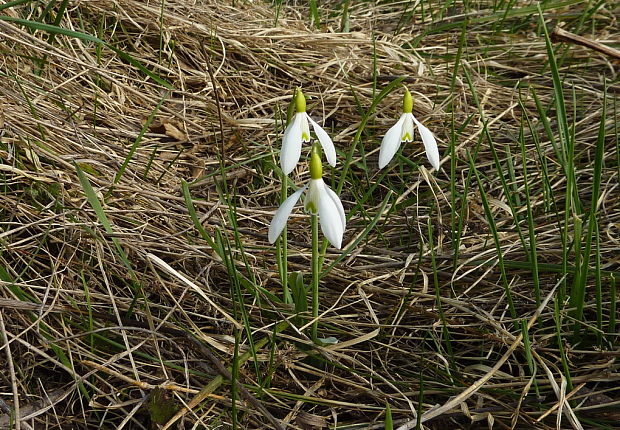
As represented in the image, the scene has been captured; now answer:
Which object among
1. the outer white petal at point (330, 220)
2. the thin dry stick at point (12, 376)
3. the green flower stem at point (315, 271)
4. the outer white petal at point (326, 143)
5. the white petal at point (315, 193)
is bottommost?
the thin dry stick at point (12, 376)

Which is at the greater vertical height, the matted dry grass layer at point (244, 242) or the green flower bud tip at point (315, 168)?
the green flower bud tip at point (315, 168)

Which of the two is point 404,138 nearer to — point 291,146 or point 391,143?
point 391,143

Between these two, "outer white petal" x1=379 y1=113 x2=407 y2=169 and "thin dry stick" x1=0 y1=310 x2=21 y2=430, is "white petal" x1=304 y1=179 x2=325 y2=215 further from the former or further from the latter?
"thin dry stick" x1=0 y1=310 x2=21 y2=430

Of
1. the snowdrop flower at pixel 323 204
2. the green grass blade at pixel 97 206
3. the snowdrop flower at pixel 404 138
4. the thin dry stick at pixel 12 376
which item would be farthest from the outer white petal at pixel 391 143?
the thin dry stick at pixel 12 376

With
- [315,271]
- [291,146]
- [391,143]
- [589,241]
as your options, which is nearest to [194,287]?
[315,271]

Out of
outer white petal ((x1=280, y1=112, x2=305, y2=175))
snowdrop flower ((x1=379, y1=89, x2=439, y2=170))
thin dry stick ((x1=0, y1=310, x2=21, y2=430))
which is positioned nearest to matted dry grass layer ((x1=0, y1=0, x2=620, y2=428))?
thin dry stick ((x1=0, y1=310, x2=21, y2=430))

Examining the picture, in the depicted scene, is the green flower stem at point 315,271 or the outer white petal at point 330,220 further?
the green flower stem at point 315,271

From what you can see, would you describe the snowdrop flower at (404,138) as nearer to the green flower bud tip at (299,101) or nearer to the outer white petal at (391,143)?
the outer white petal at (391,143)
